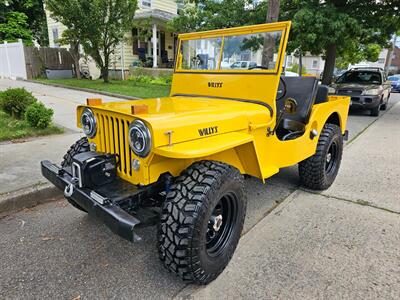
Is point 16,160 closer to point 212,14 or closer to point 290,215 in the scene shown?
point 290,215

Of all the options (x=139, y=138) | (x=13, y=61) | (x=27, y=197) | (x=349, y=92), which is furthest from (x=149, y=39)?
(x=139, y=138)

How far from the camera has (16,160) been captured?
15.0 feet

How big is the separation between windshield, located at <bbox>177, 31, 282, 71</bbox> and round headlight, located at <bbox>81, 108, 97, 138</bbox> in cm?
152

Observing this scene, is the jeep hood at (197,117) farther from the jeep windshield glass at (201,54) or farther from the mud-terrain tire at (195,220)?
the jeep windshield glass at (201,54)

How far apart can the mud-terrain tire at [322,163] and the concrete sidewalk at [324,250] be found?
5.7 inches

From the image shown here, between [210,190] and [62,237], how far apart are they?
1722 millimetres

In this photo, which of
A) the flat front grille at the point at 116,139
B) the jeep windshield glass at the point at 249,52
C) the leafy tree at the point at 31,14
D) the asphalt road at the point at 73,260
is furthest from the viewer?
the leafy tree at the point at 31,14

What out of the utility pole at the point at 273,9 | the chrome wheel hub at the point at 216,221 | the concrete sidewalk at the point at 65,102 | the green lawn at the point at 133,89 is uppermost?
the utility pole at the point at 273,9

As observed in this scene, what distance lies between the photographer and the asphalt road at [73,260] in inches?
89.7

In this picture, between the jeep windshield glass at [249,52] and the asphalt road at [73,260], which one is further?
the jeep windshield glass at [249,52]

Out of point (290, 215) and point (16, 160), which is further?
point (16, 160)

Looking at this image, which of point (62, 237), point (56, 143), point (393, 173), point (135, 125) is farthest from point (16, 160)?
point (393, 173)

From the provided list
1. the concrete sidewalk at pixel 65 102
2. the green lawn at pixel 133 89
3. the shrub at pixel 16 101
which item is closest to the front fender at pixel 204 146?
the concrete sidewalk at pixel 65 102

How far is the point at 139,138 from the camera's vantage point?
2.13 metres
